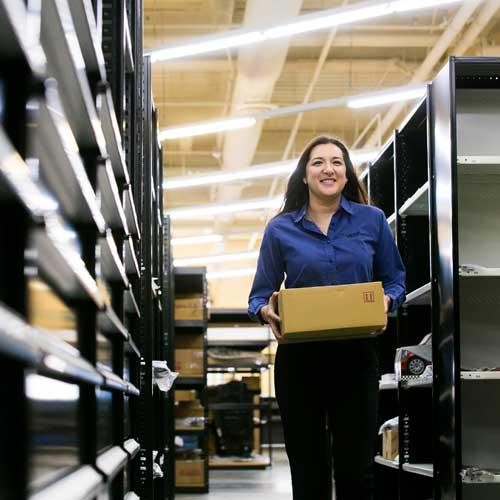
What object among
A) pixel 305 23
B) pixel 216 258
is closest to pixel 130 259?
pixel 305 23

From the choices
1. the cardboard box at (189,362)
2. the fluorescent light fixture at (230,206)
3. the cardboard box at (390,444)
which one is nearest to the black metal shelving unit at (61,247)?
the cardboard box at (390,444)

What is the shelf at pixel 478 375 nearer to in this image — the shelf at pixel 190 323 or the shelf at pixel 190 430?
the shelf at pixel 190 323

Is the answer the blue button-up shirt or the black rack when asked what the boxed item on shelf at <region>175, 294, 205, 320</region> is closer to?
the black rack

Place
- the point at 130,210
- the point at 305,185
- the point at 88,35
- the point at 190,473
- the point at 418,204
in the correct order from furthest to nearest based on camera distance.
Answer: the point at 190,473 → the point at 418,204 → the point at 305,185 → the point at 130,210 → the point at 88,35

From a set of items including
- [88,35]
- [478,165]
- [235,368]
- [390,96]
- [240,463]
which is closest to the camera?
[88,35]

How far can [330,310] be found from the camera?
267cm

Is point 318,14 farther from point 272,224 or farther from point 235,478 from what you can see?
point 235,478

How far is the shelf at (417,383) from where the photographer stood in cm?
359

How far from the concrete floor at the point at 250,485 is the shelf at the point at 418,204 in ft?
8.86

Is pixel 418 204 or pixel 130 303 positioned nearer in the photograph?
pixel 130 303

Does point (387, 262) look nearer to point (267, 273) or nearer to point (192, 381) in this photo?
point (267, 273)

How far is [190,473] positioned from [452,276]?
4.32 m

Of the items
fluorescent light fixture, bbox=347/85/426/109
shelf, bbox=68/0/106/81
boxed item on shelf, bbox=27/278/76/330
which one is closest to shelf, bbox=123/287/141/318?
shelf, bbox=68/0/106/81

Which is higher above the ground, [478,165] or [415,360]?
[478,165]
